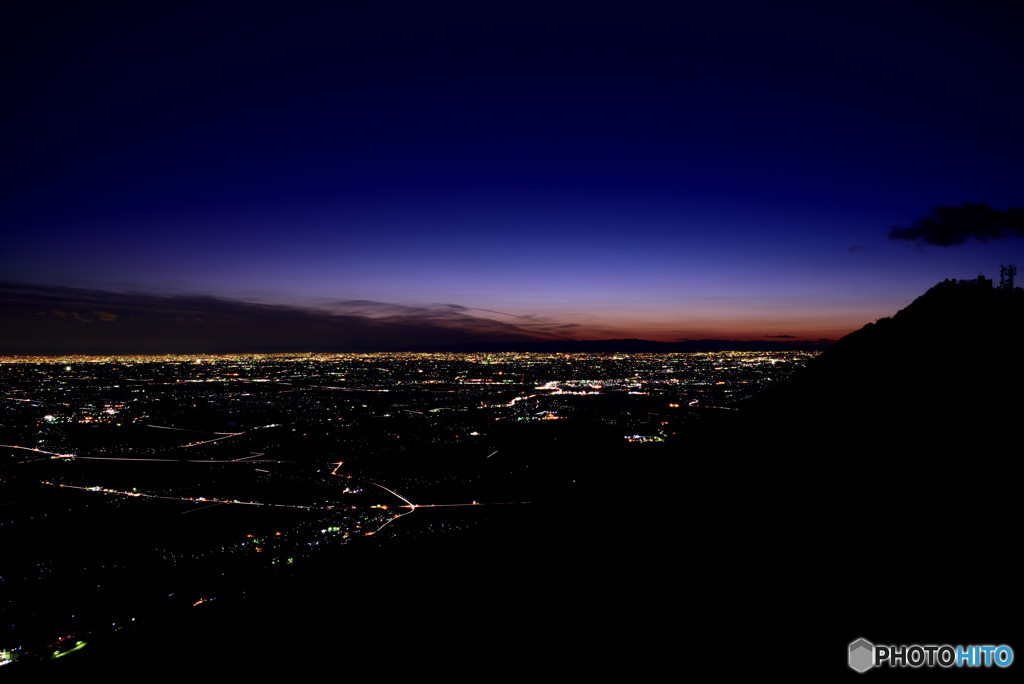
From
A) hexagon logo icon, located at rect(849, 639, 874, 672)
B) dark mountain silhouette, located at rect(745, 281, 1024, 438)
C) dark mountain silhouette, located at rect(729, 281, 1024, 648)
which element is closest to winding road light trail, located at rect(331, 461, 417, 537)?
dark mountain silhouette, located at rect(745, 281, 1024, 438)

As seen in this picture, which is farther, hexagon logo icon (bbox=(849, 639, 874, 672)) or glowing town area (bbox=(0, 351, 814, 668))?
glowing town area (bbox=(0, 351, 814, 668))

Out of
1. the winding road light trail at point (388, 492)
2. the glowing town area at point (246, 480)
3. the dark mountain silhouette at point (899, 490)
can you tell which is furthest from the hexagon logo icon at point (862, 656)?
the winding road light trail at point (388, 492)

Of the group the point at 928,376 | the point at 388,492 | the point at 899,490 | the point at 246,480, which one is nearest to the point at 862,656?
the point at 899,490

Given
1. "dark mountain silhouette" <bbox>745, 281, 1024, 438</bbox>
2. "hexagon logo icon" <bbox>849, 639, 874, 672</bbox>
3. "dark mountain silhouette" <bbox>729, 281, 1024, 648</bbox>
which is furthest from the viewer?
"dark mountain silhouette" <bbox>745, 281, 1024, 438</bbox>

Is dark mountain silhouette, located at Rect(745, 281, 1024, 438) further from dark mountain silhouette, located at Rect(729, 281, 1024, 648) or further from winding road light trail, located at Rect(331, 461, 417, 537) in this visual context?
winding road light trail, located at Rect(331, 461, 417, 537)

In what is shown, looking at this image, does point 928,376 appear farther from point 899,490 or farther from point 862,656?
point 862,656

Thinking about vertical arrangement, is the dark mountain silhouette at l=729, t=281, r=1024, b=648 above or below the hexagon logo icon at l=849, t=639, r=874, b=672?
above
